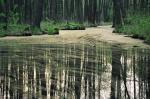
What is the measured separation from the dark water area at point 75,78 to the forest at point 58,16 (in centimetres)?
708

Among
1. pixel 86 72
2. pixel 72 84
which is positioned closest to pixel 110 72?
pixel 86 72

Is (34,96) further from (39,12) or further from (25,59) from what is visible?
(39,12)

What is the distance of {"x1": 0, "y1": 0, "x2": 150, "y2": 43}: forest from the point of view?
22375 millimetres

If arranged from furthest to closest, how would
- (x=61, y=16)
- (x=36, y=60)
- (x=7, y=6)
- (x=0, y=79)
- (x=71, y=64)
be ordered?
(x=61, y=16), (x=7, y=6), (x=36, y=60), (x=71, y=64), (x=0, y=79)

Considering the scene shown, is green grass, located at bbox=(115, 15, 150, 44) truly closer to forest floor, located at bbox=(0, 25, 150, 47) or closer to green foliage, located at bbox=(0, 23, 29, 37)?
forest floor, located at bbox=(0, 25, 150, 47)

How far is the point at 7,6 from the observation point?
37.9 m

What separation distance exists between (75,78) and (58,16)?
51.4 meters

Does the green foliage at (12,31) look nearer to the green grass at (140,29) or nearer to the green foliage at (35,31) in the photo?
the green foliage at (35,31)

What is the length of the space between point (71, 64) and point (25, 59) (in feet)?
5.65

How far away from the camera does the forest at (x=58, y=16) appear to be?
22375 mm

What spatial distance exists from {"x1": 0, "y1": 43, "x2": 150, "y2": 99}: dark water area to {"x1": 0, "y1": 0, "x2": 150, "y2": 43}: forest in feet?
23.2

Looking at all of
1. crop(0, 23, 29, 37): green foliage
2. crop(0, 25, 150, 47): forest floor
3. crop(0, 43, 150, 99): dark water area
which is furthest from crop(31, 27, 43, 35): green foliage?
crop(0, 43, 150, 99): dark water area

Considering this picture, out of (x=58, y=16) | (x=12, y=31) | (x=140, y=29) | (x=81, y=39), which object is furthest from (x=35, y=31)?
(x=58, y=16)

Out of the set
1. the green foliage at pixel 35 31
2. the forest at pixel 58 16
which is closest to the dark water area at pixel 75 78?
the forest at pixel 58 16
